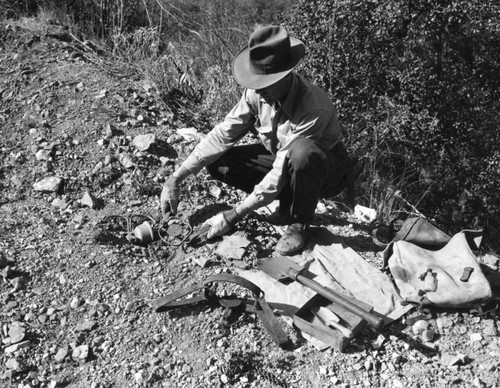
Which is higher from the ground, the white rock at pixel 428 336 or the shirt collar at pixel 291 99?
the shirt collar at pixel 291 99

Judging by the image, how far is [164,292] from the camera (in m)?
3.08

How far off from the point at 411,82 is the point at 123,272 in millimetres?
2942

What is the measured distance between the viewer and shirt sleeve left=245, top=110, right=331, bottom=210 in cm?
305

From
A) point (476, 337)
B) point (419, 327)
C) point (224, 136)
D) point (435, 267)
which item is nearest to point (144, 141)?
point (224, 136)

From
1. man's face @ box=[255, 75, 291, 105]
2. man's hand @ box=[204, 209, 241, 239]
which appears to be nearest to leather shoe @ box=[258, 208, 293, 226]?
man's hand @ box=[204, 209, 241, 239]

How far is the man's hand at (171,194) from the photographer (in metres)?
3.42

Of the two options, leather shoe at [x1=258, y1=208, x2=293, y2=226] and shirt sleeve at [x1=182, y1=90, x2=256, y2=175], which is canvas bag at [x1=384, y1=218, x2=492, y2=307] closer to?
leather shoe at [x1=258, y1=208, x2=293, y2=226]

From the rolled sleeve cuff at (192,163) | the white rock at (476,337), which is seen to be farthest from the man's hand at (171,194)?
the white rock at (476,337)

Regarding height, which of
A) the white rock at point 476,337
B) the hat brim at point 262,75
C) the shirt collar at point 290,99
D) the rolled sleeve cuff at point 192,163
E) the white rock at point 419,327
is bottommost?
the white rock at point 419,327

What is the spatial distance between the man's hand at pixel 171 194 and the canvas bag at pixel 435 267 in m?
1.31

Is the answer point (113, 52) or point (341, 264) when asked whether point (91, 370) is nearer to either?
point (341, 264)

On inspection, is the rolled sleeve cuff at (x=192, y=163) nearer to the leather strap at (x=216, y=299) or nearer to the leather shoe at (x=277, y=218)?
the leather shoe at (x=277, y=218)

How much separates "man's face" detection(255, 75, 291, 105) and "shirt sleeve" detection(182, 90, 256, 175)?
258mm

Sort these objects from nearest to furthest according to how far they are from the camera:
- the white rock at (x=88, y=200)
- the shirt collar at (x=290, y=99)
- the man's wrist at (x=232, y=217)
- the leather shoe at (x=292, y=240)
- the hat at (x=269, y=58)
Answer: the hat at (x=269, y=58), the shirt collar at (x=290, y=99), the man's wrist at (x=232, y=217), the leather shoe at (x=292, y=240), the white rock at (x=88, y=200)
